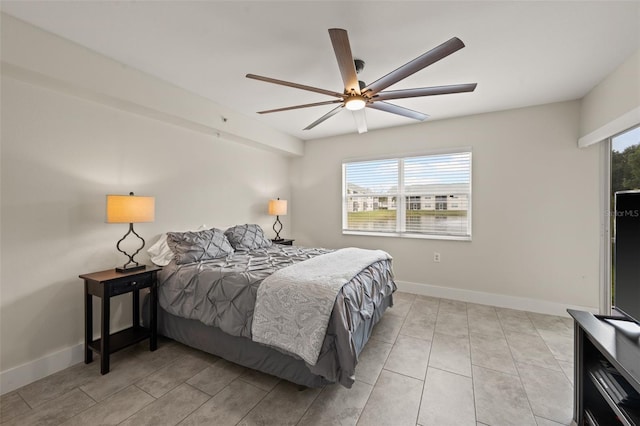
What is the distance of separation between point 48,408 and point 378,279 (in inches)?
101

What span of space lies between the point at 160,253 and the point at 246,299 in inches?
53.3

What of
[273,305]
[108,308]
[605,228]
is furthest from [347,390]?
[605,228]

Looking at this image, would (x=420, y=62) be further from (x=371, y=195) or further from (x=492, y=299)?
(x=492, y=299)

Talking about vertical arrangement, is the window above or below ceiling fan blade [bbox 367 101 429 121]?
below

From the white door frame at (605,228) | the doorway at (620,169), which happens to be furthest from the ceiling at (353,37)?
the white door frame at (605,228)

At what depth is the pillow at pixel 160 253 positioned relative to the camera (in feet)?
8.99

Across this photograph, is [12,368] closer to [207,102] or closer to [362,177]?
[207,102]

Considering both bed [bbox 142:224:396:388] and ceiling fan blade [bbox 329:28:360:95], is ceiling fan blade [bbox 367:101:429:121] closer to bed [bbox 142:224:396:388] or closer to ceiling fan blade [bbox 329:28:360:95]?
ceiling fan blade [bbox 329:28:360:95]

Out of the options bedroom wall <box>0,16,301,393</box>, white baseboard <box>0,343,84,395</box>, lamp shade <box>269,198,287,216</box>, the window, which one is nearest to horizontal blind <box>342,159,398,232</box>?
the window

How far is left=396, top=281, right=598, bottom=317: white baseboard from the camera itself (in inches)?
127

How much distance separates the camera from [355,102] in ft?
7.27

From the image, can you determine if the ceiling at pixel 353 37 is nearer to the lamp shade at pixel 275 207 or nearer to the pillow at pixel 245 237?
the pillow at pixel 245 237

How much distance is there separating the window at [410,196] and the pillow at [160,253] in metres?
2.76

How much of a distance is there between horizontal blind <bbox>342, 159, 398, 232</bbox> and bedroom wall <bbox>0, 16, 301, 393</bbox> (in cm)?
263
